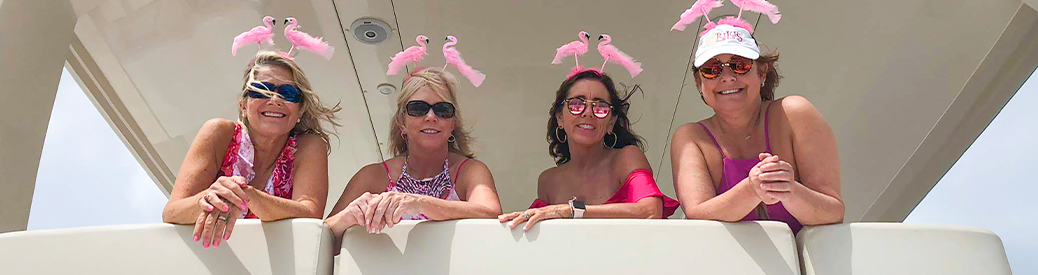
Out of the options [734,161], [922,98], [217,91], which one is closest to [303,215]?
[734,161]

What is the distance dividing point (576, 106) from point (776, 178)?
1.05 meters

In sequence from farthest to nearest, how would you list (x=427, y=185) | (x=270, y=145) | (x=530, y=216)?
(x=427, y=185)
(x=270, y=145)
(x=530, y=216)

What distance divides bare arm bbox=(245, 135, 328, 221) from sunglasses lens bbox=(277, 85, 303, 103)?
0.15m

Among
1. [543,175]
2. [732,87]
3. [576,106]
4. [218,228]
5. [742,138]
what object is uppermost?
[732,87]

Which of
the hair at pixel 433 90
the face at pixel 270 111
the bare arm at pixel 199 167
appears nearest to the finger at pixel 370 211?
the bare arm at pixel 199 167

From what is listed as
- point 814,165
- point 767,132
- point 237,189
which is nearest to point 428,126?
point 237,189

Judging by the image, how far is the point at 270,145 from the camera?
91.0 inches

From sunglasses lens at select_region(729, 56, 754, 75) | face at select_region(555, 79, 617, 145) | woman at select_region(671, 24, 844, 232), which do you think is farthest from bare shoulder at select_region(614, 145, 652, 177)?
sunglasses lens at select_region(729, 56, 754, 75)

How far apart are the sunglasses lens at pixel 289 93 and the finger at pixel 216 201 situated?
612mm

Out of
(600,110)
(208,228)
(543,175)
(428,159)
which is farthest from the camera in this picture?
(543,175)

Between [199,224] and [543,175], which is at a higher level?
[199,224]

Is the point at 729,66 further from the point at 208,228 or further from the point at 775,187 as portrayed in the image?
the point at 208,228

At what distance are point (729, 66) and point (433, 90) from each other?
1070 mm

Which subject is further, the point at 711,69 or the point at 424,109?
the point at 424,109
